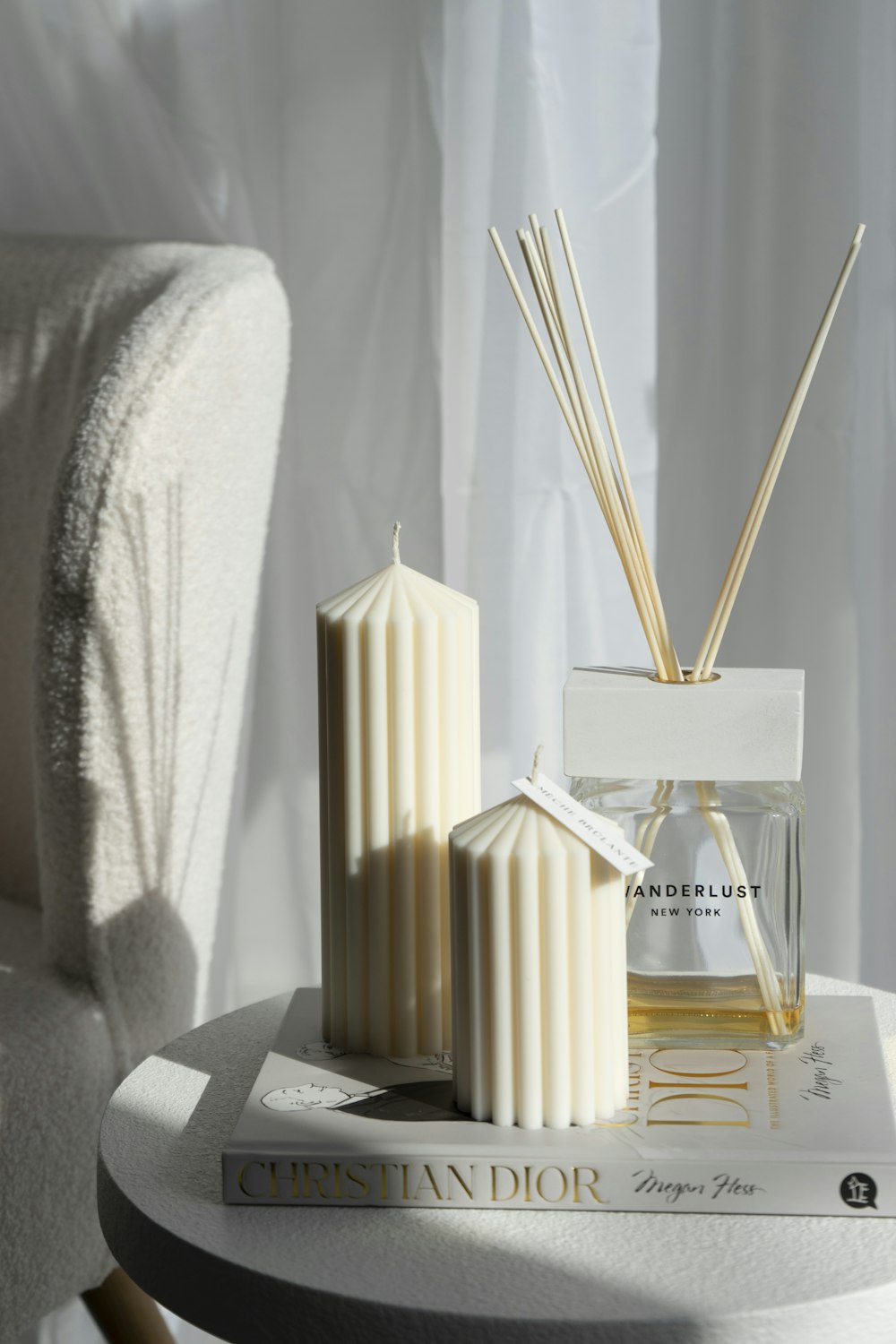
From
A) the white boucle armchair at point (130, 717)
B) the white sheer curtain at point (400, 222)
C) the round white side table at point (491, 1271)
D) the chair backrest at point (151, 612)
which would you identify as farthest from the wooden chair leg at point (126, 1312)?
the round white side table at point (491, 1271)

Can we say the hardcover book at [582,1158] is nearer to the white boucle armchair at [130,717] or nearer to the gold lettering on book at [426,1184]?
the gold lettering on book at [426,1184]

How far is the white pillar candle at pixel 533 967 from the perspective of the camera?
1.79ft

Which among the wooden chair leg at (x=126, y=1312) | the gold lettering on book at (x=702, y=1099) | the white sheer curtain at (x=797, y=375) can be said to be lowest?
the wooden chair leg at (x=126, y=1312)

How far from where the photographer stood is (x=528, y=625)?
3.63ft

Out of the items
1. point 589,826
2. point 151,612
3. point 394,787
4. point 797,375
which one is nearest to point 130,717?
point 151,612

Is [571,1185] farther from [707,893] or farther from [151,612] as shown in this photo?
[151,612]

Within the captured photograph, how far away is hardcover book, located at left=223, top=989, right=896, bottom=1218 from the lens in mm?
529

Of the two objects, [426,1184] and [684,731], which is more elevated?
[684,731]

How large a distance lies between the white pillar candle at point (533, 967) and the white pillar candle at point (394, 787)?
0.22 feet

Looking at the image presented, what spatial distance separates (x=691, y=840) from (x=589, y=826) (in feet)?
0.38

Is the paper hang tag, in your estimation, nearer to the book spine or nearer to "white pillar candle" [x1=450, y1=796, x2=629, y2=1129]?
"white pillar candle" [x1=450, y1=796, x2=629, y2=1129]

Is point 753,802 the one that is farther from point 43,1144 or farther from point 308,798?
point 308,798

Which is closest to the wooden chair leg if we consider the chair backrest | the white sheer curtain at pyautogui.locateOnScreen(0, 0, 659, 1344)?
the chair backrest

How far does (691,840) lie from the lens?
66 cm
